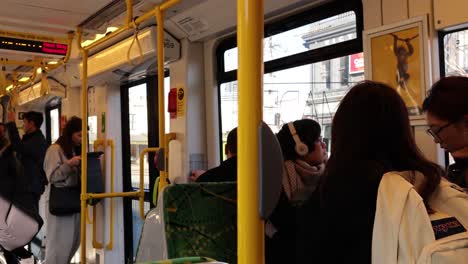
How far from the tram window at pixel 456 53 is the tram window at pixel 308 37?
0.56m

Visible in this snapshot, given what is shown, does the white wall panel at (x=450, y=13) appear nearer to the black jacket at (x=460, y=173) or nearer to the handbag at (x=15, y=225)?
the black jacket at (x=460, y=173)

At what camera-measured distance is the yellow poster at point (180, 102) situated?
3732mm

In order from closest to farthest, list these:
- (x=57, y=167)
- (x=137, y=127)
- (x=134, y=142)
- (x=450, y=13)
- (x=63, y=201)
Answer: (x=450, y=13) → (x=57, y=167) → (x=63, y=201) → (x=137, y=127) → (x=134, y=142)

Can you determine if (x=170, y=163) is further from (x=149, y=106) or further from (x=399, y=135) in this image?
(x=399, y=135)

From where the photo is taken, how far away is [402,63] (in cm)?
229

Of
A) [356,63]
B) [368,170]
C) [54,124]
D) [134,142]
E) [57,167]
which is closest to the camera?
[368,170]

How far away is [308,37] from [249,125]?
7.04 ft

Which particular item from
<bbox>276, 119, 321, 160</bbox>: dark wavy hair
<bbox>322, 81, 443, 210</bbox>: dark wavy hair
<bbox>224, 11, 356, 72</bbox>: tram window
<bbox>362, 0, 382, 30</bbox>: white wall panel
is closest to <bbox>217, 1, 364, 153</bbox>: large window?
<bbox>224, 11, 356, 72</bbox>: tram window

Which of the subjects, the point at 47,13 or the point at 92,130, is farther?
the point at 92,130

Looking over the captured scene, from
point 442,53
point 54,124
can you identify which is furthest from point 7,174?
point 54,124

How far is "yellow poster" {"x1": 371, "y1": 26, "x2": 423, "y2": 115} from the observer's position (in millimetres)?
2223

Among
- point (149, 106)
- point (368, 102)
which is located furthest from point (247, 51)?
point (149, 106)

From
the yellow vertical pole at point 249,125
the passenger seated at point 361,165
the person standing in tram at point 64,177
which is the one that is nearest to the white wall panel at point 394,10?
the passenger seated at point 361,165

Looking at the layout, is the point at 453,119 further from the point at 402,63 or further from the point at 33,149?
the point at 33,149
